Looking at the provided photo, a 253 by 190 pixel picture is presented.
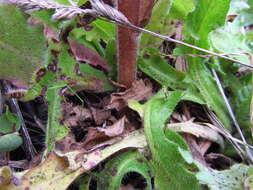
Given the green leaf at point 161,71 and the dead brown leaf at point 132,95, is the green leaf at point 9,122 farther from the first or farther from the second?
the green leaf at point 161,71

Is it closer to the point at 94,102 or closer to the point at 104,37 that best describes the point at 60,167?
the point at 94,102

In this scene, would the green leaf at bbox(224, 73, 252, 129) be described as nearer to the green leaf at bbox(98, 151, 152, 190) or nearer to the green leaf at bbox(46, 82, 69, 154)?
the green leaf at bbox(98, 151, 152, 190)

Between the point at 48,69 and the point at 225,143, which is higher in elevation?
the point at 48,69

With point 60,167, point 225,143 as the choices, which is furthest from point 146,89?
point 60,167

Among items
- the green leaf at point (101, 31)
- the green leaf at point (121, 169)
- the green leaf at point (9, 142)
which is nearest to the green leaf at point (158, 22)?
the green leaf at point (101, 31)

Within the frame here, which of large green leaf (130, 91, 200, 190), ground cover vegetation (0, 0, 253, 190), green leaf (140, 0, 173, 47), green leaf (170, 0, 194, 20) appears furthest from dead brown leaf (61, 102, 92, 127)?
green leaf (170, 0, 194, 20)

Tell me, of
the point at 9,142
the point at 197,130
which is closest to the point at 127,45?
the point at 197,130

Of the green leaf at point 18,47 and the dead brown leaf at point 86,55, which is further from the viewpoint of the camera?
the dead brown leaf at point 86,55
